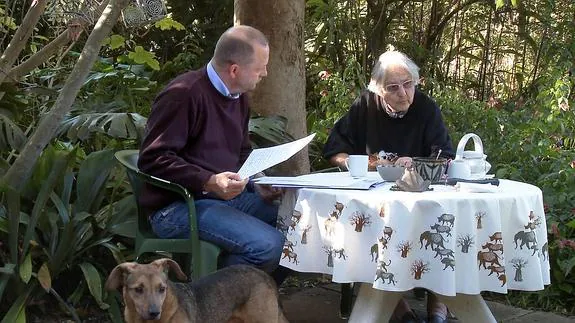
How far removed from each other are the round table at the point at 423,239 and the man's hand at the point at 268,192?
1.73 ft

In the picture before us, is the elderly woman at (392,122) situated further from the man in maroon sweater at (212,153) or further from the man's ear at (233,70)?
the man's ear at (233,70)

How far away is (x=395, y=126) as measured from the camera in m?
4.31

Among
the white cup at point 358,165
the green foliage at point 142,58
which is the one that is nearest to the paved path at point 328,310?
the white cup at point 358,165

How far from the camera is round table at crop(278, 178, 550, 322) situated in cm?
307

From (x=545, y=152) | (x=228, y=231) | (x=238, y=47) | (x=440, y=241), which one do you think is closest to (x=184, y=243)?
(x=228, y=231)

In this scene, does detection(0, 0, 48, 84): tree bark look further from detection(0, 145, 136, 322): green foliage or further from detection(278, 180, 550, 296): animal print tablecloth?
detection(278, 180, 550, 296): animal print tablecloth

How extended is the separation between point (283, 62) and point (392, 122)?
1083 mm

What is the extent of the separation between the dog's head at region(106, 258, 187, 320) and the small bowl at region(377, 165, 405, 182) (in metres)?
1.08

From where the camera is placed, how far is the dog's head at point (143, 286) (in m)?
2.93

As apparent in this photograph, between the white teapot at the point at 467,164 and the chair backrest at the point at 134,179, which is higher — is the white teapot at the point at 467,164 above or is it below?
above

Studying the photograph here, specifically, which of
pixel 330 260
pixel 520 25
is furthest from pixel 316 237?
pixel 520 25

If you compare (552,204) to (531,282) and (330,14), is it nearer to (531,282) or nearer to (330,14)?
(531,282)

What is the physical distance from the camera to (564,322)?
449 cm

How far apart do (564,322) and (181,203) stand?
230 cm
